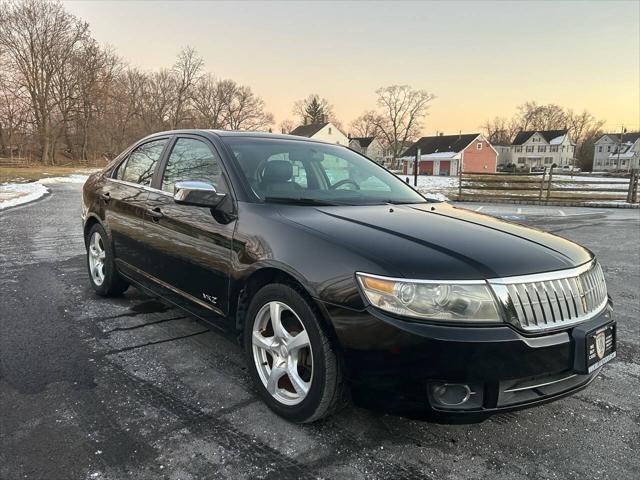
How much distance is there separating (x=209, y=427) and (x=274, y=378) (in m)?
0.42

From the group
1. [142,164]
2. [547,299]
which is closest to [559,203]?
[142,164]

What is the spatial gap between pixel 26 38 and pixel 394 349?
5246 cm

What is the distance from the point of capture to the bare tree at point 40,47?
138 feet

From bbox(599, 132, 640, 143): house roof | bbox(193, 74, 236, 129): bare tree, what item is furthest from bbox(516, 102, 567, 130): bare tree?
bbox(193, 74, 236, 129): bare tree

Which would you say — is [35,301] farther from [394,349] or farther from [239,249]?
[394,349]

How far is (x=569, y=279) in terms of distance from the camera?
2334mm

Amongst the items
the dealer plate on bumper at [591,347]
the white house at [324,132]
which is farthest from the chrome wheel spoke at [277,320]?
the white house at [324,132]

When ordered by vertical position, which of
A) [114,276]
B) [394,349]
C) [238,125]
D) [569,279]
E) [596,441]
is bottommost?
[596,441]

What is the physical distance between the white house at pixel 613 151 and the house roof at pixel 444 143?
38837 mm

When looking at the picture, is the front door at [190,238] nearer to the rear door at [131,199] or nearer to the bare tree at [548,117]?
the rear door at [131,199]

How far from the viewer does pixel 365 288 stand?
7.13 ft

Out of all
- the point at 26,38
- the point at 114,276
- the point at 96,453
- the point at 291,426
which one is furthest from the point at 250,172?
the point at 26,38

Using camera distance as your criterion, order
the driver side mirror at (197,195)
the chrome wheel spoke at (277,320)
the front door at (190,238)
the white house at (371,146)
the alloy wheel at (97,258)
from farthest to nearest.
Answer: the white house at (371,146)
the alloy wheel at (97,258)
the front door at (190,238)
the driver side mirror at (197,195)
the chrome wheel spoke at (277,320)

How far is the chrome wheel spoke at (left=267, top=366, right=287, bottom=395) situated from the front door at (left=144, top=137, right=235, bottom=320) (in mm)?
529
